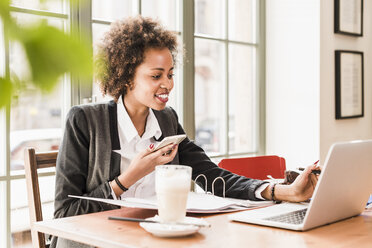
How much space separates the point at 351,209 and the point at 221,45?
7.12 ft

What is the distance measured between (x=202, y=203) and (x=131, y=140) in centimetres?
44

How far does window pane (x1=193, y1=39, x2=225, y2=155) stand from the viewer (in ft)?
10.2

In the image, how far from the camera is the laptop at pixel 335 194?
3.42ft

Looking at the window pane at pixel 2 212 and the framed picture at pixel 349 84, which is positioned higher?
the framed picture at pixel 349 84

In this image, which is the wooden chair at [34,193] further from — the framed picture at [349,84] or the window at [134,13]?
the framed picture at [349,84]

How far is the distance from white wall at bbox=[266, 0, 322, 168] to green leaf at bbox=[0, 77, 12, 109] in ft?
10.9

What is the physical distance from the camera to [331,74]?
3445 millimetres

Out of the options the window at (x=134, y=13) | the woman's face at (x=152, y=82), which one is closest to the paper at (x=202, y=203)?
the woman's face at (x=152, y=82)

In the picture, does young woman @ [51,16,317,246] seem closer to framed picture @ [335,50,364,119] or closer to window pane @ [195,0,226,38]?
window pane @ [195,0,226,38]

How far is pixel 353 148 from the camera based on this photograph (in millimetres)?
1086

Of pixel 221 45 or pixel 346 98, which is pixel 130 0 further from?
pixel 346 98

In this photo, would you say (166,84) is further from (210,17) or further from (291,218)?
(210,17)

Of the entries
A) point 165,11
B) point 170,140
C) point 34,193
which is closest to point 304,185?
point 170,140

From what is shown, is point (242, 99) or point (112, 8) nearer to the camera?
point (112, 8)
